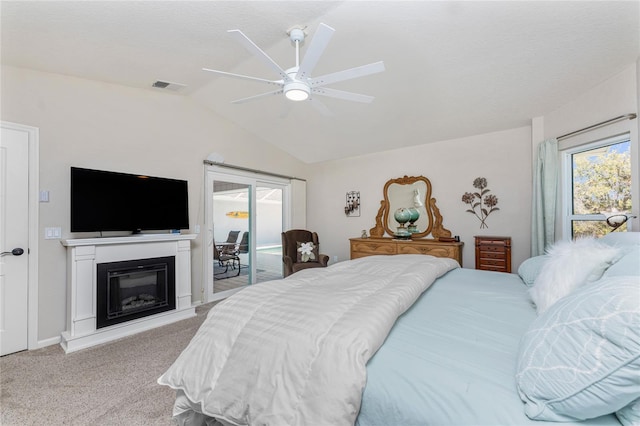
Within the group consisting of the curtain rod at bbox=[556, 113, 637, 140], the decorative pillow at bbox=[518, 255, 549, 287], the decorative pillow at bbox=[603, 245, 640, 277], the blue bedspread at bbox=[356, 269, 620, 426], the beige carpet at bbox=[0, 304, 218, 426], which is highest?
the curtain rod at bbox=[556, 113, 637, 140]

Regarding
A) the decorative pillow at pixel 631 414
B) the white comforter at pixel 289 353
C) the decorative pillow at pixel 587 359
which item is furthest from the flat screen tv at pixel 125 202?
the decorative pillow at pixel 631 414

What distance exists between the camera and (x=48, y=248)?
8.64 feet

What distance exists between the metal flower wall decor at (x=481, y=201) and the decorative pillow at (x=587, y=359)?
331 cm

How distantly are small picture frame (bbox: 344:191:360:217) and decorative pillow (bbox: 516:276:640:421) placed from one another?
4249 millimetres

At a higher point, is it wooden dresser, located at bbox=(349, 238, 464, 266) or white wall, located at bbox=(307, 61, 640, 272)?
white wall, located at bbox=(307, 61, 640, 272)

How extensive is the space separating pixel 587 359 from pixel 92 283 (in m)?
3.56

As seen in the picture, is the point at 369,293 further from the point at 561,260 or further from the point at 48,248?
the point at 48,248

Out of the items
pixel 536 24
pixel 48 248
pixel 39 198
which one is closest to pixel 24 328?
pixel 48 248

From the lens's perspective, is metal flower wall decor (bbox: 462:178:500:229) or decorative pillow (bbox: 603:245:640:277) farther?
metal flower wall decor (bbox: 462:178:500:229)

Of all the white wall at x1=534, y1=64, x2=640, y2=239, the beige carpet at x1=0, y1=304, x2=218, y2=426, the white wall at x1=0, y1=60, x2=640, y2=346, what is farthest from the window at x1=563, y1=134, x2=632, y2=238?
the beige carpet at x1=0, y1=304, x2=218, y2=426

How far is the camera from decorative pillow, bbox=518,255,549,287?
185 cm

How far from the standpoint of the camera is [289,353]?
1036mm

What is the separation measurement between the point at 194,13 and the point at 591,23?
9.80 ft

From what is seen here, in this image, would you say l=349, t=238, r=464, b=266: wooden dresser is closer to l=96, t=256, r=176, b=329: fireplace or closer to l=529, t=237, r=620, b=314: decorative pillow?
l=529, t=237, r=620, b=314: decorative pillow
